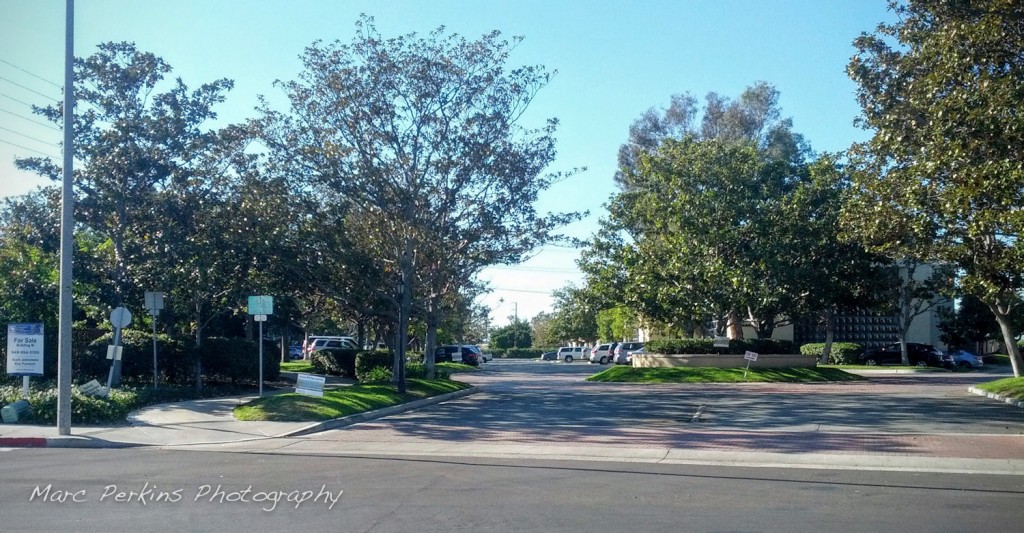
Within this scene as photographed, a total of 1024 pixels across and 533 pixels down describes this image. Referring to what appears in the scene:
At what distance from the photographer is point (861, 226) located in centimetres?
2233

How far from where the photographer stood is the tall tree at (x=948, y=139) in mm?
16406

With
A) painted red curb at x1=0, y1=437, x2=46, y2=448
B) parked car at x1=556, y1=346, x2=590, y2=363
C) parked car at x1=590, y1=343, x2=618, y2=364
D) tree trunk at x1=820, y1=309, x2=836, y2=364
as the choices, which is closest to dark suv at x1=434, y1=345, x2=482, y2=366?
parked car at x1=590, y1=343, x2=618, y2=364

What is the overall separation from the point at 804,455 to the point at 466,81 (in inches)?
589

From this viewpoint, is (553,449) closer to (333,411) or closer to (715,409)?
(333,411)

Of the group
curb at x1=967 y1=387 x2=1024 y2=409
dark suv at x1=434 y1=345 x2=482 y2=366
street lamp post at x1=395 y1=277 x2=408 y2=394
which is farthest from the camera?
dark suv at x1=434 y1=345 x2=482 y2=366

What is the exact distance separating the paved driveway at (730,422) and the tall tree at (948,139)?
3659 millimetres

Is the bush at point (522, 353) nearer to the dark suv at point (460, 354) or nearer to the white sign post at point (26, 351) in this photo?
the dark suv at point (460, 354)

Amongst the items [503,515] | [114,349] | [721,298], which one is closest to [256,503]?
[503,515]

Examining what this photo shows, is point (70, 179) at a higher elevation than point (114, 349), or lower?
higher

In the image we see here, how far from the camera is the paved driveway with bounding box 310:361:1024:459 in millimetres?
16359

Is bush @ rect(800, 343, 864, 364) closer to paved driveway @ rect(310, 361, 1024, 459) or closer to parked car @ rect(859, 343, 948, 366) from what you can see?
parked car @ rect(859, 343, 948, 366)

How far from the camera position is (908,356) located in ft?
177

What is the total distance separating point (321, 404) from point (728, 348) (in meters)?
24.3

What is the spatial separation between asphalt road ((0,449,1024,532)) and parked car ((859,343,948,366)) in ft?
147
